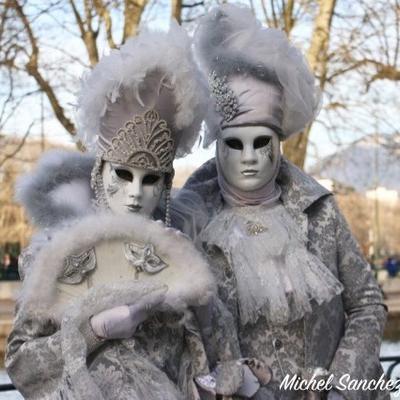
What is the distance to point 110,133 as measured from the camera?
2.96 metres

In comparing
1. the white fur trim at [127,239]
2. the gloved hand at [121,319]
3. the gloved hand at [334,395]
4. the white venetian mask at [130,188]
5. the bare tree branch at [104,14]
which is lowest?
the bare tree branch at [104,14]

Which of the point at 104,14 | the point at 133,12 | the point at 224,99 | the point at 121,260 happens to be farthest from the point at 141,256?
the point at 104,14

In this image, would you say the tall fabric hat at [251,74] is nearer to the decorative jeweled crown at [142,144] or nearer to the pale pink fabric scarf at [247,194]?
the pale pink fabric scarf at [247,194]

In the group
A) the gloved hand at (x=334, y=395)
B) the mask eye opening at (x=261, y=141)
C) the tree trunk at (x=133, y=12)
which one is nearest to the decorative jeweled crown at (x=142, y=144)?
the mask eye opening at (x=261, y=141)

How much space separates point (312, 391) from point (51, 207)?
3.11 feet

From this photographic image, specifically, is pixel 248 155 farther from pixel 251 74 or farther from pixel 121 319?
pixel 121 319

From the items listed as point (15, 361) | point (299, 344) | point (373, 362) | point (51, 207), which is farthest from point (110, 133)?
point (373, 362)

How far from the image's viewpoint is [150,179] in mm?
2979

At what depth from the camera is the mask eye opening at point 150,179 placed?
2.97 meters

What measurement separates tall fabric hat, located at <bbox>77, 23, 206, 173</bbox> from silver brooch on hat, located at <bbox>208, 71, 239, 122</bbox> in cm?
33

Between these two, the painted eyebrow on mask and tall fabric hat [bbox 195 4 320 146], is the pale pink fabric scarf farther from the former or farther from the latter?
the painted eyebrow on mask

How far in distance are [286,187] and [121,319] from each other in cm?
95

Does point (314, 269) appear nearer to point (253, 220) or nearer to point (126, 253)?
point (253, 220)

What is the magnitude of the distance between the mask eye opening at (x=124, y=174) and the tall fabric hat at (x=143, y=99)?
1.1 inches
